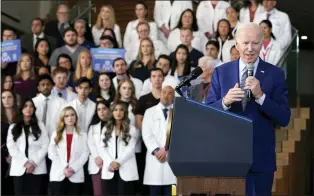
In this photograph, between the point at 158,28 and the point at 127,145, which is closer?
the point at 127,145

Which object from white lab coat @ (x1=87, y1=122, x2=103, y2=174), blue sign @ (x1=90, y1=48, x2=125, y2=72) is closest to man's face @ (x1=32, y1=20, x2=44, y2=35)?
blue sign @ (x1=90, y1=48, x2=125, y2=72)

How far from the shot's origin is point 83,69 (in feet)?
31.1

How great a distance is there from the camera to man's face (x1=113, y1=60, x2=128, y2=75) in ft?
30.0

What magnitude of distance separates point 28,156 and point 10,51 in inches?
74.3

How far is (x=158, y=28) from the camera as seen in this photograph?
10664 millimetres

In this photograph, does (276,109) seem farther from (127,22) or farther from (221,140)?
(127,22)

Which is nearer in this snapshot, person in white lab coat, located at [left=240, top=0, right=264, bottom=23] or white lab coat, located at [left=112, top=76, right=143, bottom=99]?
white lab coat, located at [left=112, top=76, right=143, bottom=99]

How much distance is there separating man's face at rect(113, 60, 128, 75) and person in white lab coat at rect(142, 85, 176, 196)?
101 centimetres

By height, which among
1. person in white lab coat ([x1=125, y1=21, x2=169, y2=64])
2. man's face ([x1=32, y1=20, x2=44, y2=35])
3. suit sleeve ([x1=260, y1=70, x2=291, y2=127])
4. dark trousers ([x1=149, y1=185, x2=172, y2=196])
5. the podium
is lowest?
dark trousers ([x1=149, y1=185, x2=172, y2=196])

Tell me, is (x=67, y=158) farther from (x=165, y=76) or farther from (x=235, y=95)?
(x=235, y=95)

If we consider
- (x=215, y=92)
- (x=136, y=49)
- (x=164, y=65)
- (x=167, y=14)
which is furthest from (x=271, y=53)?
(x=215, y=92)

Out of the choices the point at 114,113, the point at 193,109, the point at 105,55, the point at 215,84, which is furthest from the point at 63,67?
the point at 193,109

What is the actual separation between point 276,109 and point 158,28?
22.5 feet

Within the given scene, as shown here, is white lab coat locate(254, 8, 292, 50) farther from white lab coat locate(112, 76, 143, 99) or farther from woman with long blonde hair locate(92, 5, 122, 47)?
woman with long blonde hair locate(92, 5, 122, 47)
